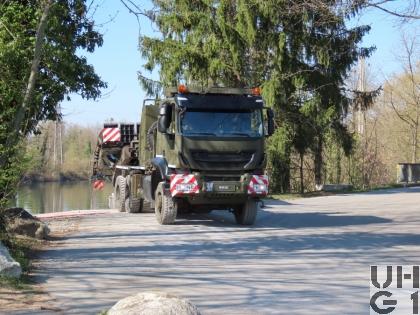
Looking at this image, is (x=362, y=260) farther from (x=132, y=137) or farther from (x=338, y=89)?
(x=338, y=89)

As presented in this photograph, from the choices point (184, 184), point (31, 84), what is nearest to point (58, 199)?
point (184, 184)

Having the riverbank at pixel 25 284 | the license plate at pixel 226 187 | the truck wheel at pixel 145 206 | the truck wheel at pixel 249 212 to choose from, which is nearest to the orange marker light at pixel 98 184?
the truck wheel at pixel 145 206

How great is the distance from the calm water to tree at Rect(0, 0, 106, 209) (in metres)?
1.09

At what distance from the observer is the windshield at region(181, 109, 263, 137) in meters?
15.4

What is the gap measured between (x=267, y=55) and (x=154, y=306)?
25.4 metres

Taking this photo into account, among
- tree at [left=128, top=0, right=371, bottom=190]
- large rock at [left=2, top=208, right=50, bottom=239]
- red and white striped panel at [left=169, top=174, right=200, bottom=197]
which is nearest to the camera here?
large rock at [left=2, top=208, right=50, bottom=239]

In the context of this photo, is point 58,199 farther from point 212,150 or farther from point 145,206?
point 212,150

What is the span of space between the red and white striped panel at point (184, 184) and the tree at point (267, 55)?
1346 cm

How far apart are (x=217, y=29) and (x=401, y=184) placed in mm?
14206

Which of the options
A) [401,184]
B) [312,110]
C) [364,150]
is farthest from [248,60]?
[364,150]

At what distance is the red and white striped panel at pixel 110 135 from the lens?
24105 mm

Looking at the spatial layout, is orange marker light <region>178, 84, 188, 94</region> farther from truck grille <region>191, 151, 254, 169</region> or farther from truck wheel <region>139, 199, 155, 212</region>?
truck wheel <region>139, 199, 155, 212</region>

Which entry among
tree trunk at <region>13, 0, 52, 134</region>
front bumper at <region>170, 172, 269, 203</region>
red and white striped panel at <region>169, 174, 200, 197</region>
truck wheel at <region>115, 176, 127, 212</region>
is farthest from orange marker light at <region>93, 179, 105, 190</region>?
tree trunk at <region>13, 0, 52, 134</region>

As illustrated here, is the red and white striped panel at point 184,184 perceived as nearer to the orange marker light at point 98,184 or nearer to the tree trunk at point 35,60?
the tree trunk at point 35,60
